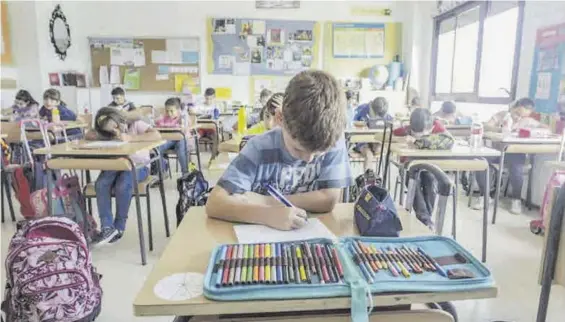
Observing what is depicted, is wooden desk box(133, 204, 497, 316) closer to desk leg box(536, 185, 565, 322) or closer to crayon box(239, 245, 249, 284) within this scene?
crayon box(239, 245, 249, 284)

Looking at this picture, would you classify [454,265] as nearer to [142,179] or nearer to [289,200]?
[289,200]

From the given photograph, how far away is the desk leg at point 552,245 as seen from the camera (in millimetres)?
1271

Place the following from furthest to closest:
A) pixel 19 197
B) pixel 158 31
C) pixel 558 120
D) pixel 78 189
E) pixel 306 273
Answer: pixel 158 31
pixel 558 120
pixel 19 197
pixel 78 189
pixel 306 273

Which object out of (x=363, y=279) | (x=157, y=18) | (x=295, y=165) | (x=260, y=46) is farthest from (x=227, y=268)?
(x=157, y=18)

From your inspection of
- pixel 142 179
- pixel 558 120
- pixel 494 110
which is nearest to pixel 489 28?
pixel 494 110

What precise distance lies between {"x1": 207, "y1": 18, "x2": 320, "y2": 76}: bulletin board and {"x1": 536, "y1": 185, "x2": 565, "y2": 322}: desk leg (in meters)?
5.72

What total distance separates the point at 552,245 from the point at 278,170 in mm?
906

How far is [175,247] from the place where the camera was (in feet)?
2.83

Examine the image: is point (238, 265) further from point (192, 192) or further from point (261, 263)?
point (192, 192)

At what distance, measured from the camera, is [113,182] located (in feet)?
8.58

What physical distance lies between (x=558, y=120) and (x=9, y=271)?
149 inches

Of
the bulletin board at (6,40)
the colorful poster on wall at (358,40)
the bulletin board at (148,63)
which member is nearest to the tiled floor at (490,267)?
the bulletin board at (148,63)

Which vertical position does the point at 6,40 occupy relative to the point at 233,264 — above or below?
above

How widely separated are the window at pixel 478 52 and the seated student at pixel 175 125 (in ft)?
11.1
